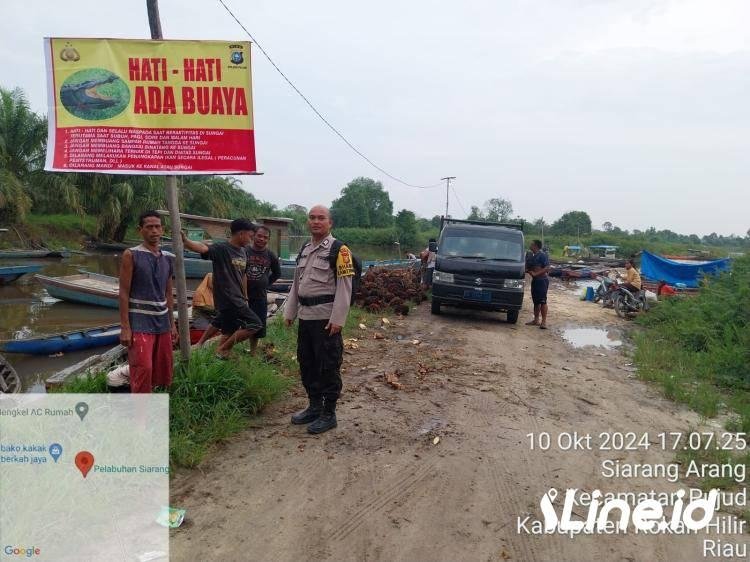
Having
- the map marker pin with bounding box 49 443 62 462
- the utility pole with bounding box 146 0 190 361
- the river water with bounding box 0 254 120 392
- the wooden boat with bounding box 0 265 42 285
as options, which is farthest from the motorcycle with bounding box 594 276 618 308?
the wooden boat with bounding box 0 265 42 285

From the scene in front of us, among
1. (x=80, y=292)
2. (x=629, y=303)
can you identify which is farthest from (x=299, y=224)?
(x=629, y=303)

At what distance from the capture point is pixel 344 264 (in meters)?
3.92

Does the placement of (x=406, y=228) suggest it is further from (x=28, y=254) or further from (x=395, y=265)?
(x=28, y=254)

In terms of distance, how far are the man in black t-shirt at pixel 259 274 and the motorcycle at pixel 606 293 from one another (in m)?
11.2

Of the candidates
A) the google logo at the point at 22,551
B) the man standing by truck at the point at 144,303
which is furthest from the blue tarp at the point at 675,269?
the google logo at the point at 22,551

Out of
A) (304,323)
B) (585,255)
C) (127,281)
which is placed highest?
(127,281)

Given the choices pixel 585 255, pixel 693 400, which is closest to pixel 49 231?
pixel 693 400

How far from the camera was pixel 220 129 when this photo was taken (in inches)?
159

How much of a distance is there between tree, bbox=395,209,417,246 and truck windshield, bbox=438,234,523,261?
40701 millimetres

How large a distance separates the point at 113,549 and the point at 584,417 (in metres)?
4.25

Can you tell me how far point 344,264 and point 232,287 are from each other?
1593 millimetres

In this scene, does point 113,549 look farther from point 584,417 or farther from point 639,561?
point 584,417

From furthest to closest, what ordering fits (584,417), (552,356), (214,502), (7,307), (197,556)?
(7,307) → (552,356) → (584,417) → (214,502) → (197,556)

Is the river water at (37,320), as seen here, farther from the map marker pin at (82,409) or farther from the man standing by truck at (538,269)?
the man standing by truck at (538,269)
